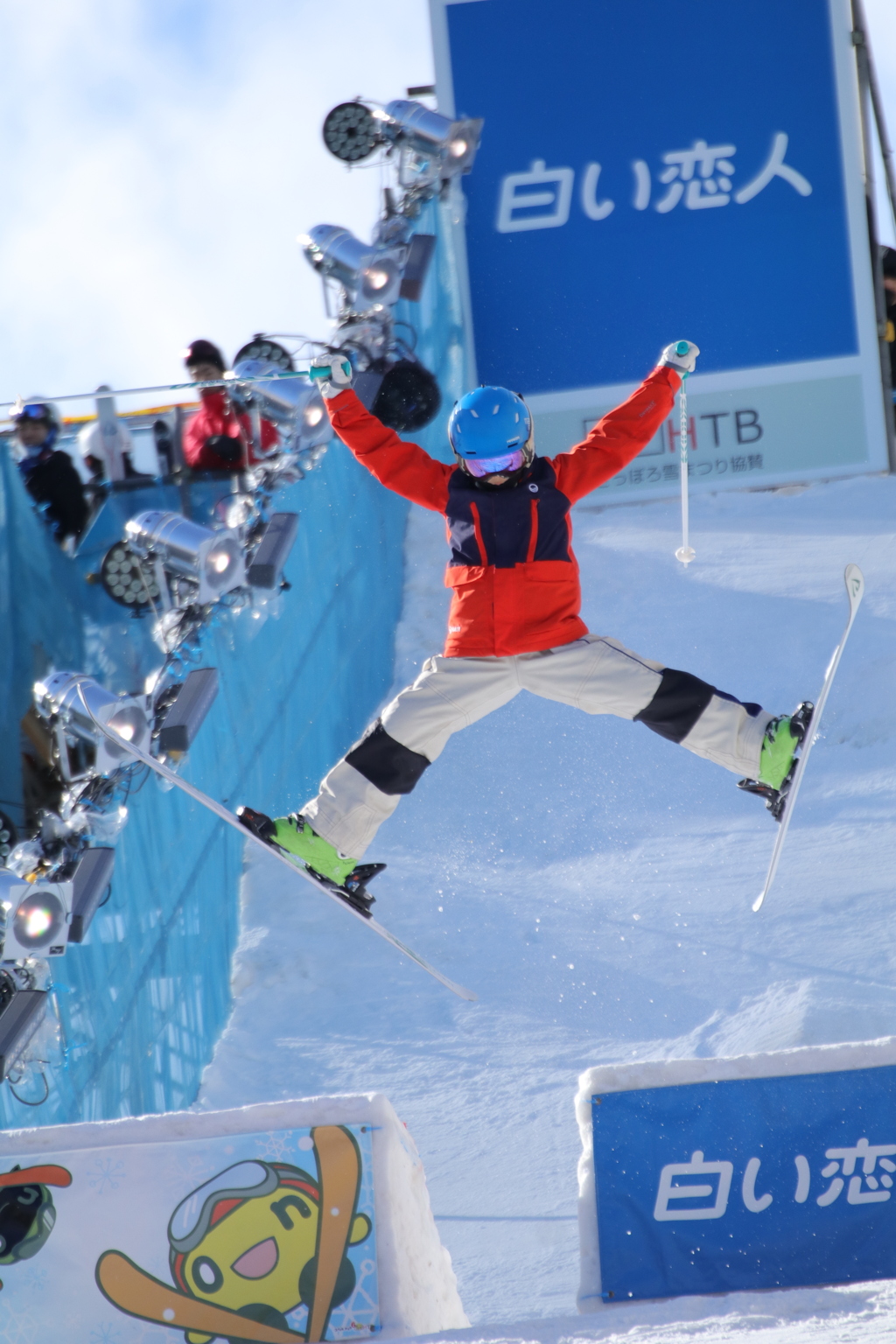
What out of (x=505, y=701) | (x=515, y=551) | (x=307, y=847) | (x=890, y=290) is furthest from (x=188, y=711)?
(x=890, y=290)

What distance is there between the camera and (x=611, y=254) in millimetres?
9250

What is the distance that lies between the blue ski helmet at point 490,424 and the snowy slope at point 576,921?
229 centimetres

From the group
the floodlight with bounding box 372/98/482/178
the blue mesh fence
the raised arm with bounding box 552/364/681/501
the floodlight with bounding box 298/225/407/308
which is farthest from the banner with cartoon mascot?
the floodlight with bounding box 372/98/482/178

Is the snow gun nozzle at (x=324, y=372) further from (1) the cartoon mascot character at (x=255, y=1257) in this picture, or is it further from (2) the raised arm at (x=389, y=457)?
(1) the cartoon mascot character at (x=255, y=1257)

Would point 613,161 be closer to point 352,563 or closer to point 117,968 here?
point 352,563

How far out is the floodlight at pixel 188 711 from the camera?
4.96 metres

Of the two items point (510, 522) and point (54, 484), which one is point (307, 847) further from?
point (54, 484)

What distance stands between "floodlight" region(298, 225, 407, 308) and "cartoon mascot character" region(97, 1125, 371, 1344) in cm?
545

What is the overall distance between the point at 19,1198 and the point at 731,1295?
154 centimetres

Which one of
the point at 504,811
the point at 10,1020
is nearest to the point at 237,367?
the point at 504,811

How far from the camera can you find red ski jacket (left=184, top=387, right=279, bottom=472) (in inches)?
293

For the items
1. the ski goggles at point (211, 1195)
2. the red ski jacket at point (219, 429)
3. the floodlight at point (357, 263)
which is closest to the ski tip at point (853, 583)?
the ski goggles at point (211, 1195)

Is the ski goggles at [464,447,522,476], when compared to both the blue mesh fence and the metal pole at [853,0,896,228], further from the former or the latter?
the metal pole at [853,0,896,228]

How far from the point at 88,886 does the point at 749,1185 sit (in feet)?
6.53
